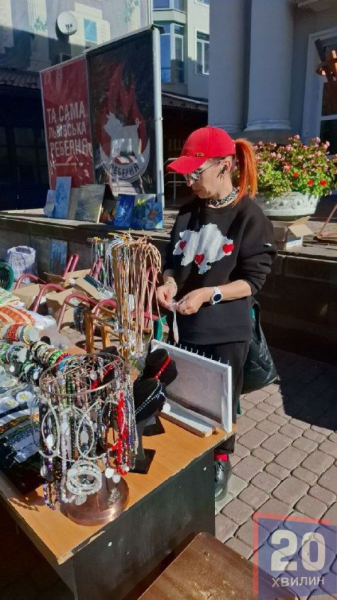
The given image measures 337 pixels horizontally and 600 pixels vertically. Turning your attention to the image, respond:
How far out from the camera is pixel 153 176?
20.2 ft

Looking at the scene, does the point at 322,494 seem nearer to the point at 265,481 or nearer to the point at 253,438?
the point at 265,481

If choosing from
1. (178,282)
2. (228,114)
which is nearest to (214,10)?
(228,114)

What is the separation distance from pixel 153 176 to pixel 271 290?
260 centimetres

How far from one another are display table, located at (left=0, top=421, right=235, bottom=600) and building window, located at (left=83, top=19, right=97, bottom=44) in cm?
1868

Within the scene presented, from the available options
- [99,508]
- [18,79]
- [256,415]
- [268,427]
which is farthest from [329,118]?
[99,508]

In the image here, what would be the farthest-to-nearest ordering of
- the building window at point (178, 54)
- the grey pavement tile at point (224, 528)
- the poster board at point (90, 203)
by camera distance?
the building window at point (178, 54) → the poster board at point (90, 203) → the grey pavement tile at point (224, 528)

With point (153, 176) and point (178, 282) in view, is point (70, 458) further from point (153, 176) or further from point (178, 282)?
point (153, 176)

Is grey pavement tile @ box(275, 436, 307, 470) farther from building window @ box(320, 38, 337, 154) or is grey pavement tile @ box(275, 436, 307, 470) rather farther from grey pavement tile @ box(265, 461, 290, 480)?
building window @ box(320, 38, 337, 154)

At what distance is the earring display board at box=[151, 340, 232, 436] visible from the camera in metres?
1.85

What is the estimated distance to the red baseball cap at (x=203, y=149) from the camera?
6.73 feet

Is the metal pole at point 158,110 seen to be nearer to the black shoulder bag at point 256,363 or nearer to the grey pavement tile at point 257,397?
the grey pavement tile at point 257,397

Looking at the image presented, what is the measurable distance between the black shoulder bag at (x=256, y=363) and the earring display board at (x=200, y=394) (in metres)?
0.71

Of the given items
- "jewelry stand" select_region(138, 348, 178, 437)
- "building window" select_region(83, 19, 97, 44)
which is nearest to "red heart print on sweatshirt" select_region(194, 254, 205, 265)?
"jewelry stand" select_region(138, 348, 178, 437)

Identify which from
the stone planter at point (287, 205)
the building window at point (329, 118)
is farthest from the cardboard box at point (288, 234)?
the building window at point (329, 118)
